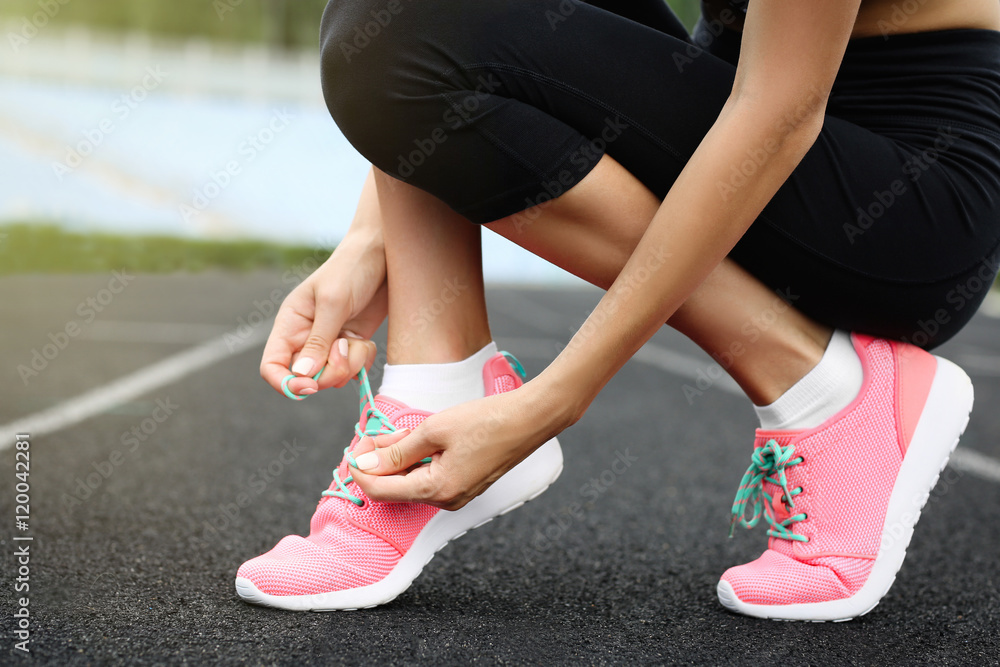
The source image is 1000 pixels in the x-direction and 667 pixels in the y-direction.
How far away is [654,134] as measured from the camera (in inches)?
30.7

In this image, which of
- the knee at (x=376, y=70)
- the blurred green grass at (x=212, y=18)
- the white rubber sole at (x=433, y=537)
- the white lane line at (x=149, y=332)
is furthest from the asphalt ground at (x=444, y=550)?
the blurred green grass at (x=212, y=18)

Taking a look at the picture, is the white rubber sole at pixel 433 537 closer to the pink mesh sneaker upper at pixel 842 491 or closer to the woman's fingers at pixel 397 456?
the woman's fingers at pixel 397 456

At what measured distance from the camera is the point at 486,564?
1.01 metres

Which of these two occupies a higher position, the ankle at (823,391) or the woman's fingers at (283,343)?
the ankle at (823,391)

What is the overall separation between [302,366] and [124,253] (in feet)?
28.9

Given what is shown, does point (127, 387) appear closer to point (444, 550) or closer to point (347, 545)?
point (444, 550)

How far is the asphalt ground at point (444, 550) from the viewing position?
74 centimetres

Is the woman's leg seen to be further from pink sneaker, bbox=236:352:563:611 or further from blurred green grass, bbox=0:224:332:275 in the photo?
blurred green grass, bbox=0:224:332:275

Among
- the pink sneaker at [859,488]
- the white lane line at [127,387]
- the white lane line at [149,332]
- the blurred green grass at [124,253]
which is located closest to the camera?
the pink sneaker at [859,488]

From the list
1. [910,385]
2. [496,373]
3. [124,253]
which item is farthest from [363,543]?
[124,253]

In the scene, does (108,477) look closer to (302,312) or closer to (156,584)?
(156,584)

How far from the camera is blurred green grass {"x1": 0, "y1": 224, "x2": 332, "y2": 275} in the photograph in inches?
265

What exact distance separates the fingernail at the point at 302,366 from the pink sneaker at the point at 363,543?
71 millimetres

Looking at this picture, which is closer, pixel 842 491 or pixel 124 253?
pixel 842 491
